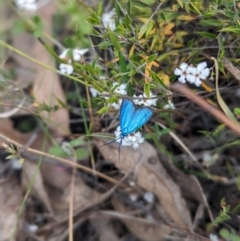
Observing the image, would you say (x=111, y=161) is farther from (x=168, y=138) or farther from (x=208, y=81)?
(x=208, y=81)

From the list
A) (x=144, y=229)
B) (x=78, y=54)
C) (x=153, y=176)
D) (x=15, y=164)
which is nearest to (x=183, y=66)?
(x=78, y=54)

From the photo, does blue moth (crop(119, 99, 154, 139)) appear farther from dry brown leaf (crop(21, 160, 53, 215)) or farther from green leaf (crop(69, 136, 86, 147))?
dry brown leaf (crop(21, 160, 53, 215))

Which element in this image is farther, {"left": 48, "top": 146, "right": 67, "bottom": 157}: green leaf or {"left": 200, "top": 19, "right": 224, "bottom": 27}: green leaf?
{"left": 48, "top": 146, "right": 67, "bottom": 157}: green leaf

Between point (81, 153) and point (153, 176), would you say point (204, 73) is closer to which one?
point (153, 176)

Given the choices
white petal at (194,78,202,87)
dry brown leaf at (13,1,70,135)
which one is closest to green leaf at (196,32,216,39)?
white petal at (194,78,202,87)

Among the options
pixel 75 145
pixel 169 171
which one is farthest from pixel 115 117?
pixel 169 171

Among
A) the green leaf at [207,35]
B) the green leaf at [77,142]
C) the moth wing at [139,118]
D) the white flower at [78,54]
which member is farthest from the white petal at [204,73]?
the green leaf at [77,142]
